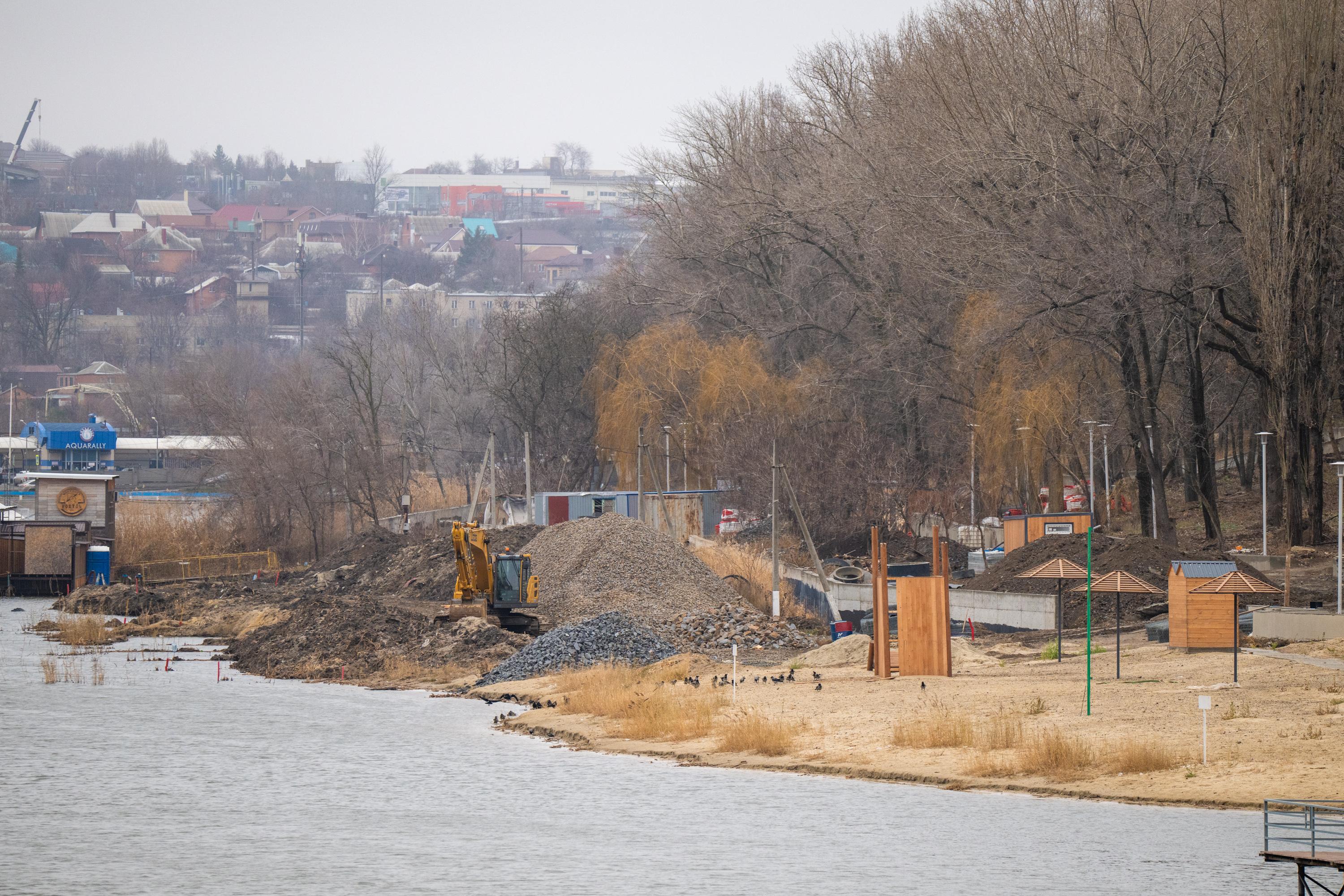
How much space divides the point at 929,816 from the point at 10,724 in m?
23.4

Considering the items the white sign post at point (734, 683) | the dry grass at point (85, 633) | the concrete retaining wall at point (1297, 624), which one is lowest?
the dry grass at point (85, 633)

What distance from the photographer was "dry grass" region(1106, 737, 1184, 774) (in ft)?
88.9

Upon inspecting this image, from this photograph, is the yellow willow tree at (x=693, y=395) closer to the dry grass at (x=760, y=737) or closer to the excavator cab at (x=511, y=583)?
the excavator cab at (x=511, y=583)

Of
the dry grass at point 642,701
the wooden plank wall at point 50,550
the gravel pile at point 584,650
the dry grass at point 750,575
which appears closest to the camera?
the dry grass at point 642,701

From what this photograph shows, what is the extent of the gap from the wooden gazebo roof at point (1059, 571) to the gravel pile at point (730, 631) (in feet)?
36.2

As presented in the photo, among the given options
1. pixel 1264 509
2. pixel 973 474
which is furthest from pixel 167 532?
pixel 1264 509

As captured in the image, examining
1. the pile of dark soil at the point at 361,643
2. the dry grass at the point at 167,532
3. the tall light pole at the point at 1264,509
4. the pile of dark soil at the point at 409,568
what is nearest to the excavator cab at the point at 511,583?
the pile of dark soil at the point at 361,643

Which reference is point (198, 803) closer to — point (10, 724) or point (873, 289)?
point (10, 724)

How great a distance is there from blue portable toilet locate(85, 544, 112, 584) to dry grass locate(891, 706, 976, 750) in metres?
54.5

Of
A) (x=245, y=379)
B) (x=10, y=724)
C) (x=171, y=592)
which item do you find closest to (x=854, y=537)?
(x=171, y=592)

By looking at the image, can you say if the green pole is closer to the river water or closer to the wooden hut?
the river water

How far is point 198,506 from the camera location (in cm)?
9838

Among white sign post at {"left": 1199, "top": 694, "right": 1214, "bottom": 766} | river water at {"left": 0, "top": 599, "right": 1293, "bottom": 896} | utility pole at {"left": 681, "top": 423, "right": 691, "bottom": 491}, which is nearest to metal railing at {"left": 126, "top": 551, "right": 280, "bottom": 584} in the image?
utility pole at {"left": 681, "top": 423, "right": 691, "bottom": 491}

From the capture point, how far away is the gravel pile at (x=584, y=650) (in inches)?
1762
